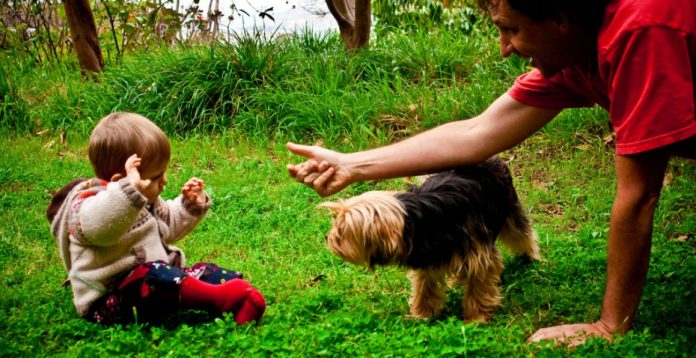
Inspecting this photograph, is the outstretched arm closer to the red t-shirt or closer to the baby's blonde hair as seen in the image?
the baby's blonde hair

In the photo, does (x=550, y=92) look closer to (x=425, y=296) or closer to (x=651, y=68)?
(x=651, y=68)

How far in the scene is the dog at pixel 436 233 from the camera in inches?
142

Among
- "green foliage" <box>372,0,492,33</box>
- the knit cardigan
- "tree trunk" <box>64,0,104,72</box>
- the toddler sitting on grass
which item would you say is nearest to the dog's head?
the toddler sitting on grass

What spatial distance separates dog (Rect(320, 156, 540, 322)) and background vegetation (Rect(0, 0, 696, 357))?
8.6 inches

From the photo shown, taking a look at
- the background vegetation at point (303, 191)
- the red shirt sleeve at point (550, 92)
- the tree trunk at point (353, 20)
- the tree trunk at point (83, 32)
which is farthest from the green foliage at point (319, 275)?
the tree trunk at point (83, 32)

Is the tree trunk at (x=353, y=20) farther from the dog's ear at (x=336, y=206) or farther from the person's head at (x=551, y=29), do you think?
the dog's ear at (x=336, y=206)

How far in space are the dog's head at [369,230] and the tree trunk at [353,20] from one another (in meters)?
5.11

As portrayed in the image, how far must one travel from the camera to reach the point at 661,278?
4.26m

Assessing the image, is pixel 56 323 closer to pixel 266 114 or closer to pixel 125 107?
pixel 266 114

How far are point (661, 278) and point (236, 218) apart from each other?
126 inches

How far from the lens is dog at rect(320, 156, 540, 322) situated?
3.60m

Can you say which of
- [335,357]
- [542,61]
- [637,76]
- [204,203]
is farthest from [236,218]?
[637,76]

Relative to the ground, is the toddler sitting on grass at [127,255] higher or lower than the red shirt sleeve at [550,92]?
lower

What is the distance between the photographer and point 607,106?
3.70 meters
